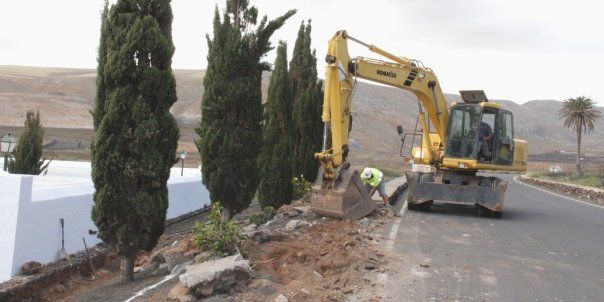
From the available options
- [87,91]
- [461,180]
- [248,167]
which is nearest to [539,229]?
[461,180]

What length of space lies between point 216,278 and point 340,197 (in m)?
5.70

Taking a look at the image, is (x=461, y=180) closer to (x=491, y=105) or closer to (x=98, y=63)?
(x=491, y=105)

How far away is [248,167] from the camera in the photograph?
13016 millimetres

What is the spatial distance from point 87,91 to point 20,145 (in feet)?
328

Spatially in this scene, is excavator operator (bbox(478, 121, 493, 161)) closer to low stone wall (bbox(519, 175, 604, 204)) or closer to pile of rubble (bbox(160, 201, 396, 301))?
pile of rubble (bbox(160, 201, 396, 301))

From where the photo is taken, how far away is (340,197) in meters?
12.2

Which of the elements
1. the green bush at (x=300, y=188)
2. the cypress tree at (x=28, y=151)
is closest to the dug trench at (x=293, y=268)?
the green bush at (x=300, y=188)

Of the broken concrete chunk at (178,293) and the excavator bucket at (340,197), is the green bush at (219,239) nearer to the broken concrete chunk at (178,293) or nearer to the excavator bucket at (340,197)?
the broken concrete chunk at (178,293)

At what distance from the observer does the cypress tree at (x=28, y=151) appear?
1738 centimetres

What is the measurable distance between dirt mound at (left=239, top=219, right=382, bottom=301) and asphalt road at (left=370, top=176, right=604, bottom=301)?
1.70ft

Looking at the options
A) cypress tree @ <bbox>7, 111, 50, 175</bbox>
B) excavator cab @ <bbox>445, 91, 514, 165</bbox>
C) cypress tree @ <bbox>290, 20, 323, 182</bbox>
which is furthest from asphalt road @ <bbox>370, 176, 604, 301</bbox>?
cypress tree @ <bbox>7, 111, 50, 175</bbox>

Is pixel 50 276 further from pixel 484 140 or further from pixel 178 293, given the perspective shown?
pixel 484 140

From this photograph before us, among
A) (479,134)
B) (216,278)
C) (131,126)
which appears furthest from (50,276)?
(479,134)

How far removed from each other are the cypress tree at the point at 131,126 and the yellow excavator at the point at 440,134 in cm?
471
